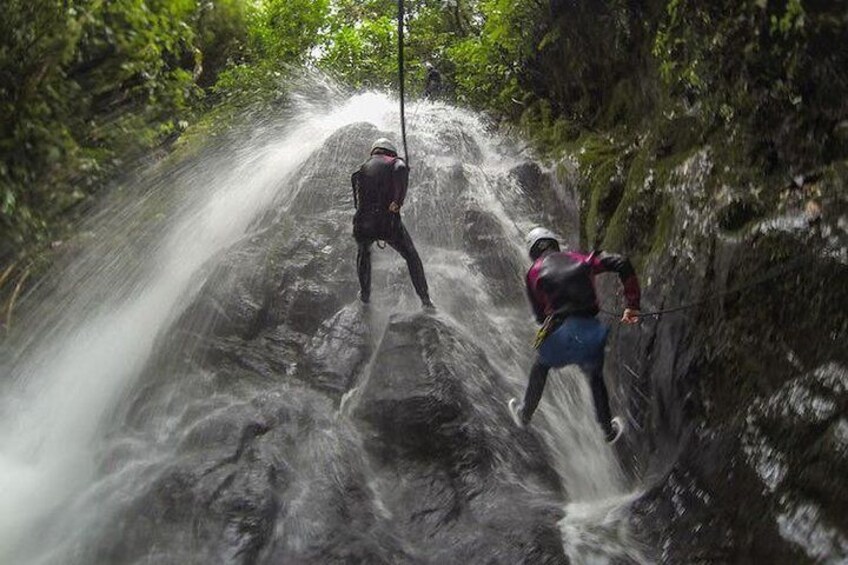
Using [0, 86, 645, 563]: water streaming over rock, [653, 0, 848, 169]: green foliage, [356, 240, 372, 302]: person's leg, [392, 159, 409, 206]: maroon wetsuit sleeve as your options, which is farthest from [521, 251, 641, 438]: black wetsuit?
[356, 240, 372, 302]: person's leg

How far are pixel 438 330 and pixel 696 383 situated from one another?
2.98 meters

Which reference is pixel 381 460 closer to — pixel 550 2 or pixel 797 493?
pixel 797 493

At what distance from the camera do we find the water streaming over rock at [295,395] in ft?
19.0

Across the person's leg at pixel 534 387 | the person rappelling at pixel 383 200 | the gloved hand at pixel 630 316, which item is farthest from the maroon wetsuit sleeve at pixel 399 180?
the gloved hand at pixel 630 316

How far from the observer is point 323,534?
5.65 metres

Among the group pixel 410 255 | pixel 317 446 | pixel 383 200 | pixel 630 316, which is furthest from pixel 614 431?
pixel 383 200

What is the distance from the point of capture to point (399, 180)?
771cm

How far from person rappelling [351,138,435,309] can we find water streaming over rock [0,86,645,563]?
0.94m

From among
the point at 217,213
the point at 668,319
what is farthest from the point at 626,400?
the point at 217,213

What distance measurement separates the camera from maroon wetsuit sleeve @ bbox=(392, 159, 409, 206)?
7.70 meters

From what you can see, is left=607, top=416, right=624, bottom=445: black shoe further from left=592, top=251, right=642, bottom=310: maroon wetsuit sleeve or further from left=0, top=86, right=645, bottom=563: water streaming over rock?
left=592, top=251, right=642, bottom=310: maroon wetsuit sleeve

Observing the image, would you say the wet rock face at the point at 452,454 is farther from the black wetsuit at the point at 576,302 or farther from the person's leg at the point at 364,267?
the black wetsuit at the point at 576,302

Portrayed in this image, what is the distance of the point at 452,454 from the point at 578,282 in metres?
2.17

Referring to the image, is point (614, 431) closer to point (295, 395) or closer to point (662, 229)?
point (662, 229)
